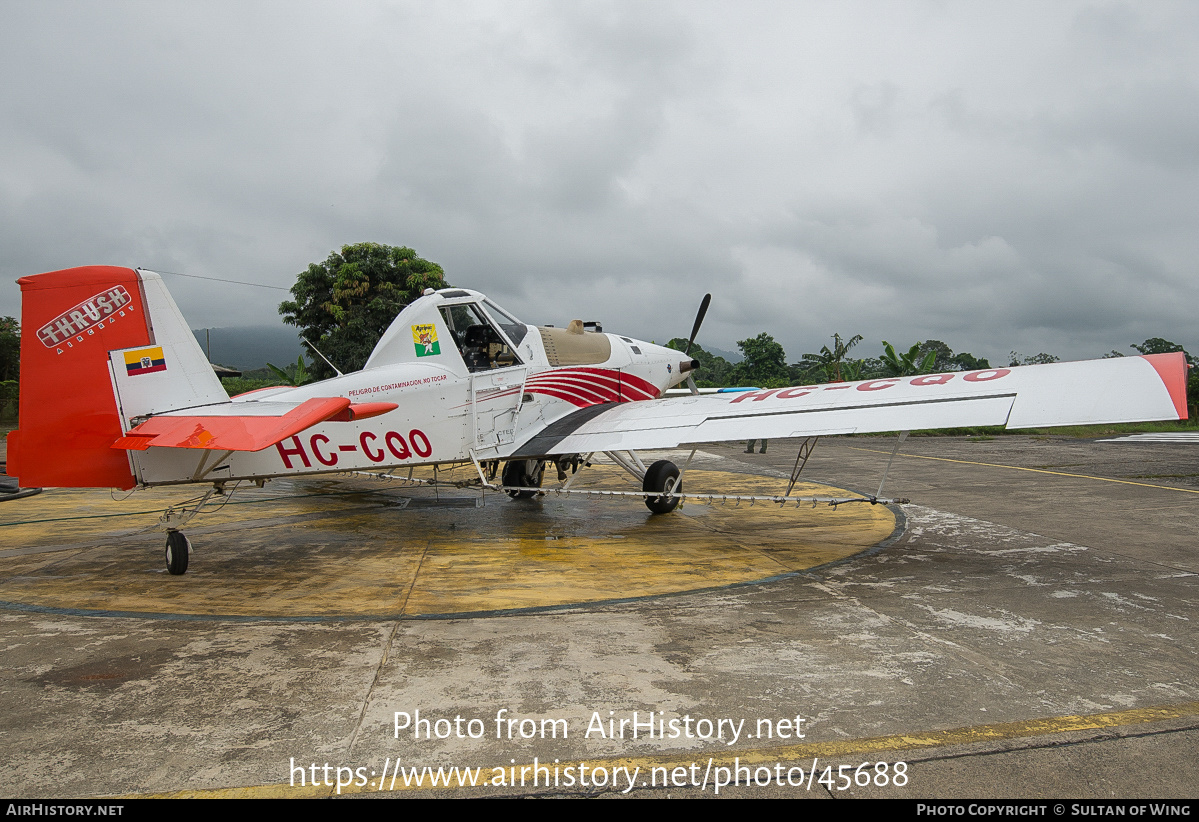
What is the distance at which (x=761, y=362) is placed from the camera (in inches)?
1812

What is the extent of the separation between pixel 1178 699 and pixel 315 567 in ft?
24.6

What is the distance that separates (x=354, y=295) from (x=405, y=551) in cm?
2280

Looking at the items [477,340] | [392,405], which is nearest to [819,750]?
[392,405]

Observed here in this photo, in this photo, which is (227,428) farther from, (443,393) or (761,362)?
(761,362)

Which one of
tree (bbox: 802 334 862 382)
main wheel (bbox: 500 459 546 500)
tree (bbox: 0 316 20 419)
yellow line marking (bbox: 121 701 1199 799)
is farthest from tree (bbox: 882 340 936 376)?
tree (bbox: 0 316 20 419)

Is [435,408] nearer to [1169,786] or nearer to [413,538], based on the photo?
[413,538]

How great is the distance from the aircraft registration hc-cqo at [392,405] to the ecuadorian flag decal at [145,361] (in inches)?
0.5

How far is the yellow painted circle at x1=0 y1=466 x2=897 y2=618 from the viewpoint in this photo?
640 centimetres

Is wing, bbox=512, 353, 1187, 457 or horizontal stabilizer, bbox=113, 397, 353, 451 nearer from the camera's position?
horizontal stabilizer, bbox=113, 397, 353, 451

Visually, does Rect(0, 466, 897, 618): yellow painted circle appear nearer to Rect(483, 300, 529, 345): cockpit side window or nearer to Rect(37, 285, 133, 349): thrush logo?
Rect(37, 285, 133, 349): thrush logo

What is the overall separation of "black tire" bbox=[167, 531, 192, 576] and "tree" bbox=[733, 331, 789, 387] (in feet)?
132

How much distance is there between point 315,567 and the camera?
768 cm

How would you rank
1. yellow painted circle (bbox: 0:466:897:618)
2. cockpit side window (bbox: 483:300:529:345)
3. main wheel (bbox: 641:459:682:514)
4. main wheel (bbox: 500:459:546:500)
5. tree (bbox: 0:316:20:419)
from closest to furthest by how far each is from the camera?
yellow painted circle (bbox: 0:466:897:618)
cockpit side window (bbox: 483:300:529:345)
main wheel (bbox: 641:459:682:514)
main wheel (bbox: 500:459:546:500)
tree (bbox: 0:316:20:419)
